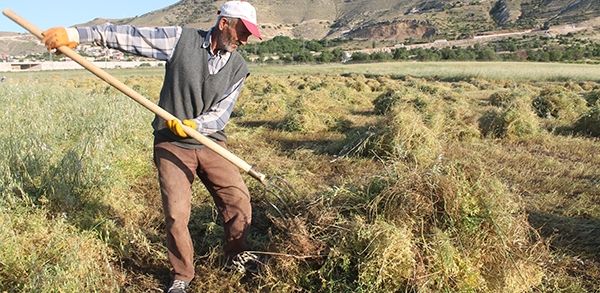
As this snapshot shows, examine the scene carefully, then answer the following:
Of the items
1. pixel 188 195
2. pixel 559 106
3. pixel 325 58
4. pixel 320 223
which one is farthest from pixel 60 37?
pixel 325 58

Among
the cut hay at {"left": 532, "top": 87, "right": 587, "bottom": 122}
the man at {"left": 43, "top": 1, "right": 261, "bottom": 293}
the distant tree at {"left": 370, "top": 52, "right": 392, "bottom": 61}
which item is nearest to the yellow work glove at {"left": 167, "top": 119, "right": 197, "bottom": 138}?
the man at {"left": 43, "top": 1, "right": 261, "bottom": 293}

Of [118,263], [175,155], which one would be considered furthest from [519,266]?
[118,263]

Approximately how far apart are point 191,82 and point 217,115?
0.26 meters

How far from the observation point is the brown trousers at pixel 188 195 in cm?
286

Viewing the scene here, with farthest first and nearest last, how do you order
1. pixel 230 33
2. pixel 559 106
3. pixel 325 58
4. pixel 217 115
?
pixel 325 58 → pixel 559 106 → pixel 217 115 → pixel 230 33

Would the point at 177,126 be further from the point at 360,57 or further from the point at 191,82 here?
the point at 360,57

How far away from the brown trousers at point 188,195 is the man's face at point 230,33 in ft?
2.13

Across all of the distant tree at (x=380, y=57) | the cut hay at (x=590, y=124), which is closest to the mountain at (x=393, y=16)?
the distant tree at (x=380, y=57)

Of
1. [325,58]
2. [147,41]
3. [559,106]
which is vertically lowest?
[325,58]

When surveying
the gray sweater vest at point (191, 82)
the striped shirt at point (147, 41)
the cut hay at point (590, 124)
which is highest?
the striped shirt at point (147, 41)

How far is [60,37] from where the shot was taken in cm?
258

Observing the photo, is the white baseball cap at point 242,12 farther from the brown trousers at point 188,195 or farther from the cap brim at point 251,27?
the brown trousers at point 188,195

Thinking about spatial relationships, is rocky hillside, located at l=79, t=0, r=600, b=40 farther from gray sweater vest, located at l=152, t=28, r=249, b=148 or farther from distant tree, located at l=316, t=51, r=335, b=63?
gray sweater vest, located at l=152, t=28, r=249, b=148

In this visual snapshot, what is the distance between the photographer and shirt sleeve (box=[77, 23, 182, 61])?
106 inches
